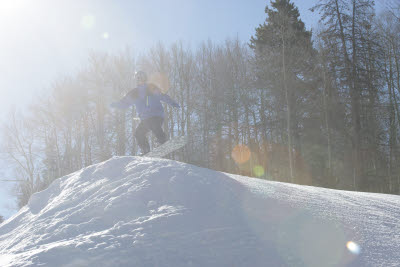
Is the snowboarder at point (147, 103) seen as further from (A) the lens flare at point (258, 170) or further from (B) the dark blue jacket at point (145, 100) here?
(A) the lens flare at point (258, 170)

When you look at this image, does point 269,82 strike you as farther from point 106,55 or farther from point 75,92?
point 75,92

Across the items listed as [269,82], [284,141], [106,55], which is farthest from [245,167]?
[106,55]

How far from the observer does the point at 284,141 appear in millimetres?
15297

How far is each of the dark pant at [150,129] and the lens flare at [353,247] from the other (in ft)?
11.6

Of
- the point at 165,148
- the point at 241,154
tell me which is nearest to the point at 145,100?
the point at 165,148

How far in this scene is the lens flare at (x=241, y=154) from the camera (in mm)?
15508

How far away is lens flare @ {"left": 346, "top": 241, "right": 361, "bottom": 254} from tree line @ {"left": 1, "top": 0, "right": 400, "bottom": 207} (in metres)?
8.86

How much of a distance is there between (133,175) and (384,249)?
189 centimetres

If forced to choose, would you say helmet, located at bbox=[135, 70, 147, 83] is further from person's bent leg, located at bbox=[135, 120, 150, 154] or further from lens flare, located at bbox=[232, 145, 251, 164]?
lens flare, located at bbox=[232, 145, 251, 164]

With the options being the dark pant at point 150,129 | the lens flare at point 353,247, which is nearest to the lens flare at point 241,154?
the dark pant at point 150,129

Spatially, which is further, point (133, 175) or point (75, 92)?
point (75, 92)

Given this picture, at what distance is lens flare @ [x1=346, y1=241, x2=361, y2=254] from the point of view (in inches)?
56.1

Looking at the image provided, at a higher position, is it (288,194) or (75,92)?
(75,92)

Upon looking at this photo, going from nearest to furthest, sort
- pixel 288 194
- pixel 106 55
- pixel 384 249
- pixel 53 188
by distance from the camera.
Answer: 1. pixel 384 249
2. pixel 288 194
3. pixel 53 188
4. pixel 106 55
